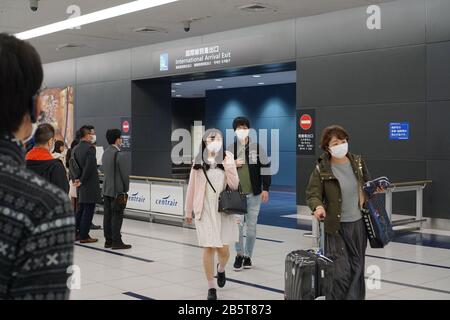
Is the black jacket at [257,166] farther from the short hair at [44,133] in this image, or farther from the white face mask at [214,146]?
the short hair at [44,133]

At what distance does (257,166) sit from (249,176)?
16cm

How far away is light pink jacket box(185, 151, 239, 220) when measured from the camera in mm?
4832

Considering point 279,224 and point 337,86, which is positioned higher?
point 337,86

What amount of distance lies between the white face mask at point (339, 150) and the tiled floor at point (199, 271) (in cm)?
151

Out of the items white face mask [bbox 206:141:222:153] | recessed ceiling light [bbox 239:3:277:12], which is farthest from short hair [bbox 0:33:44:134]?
recessed ceiling light [bbox 239:3:277:12]

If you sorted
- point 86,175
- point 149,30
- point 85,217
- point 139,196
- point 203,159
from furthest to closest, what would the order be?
point 149,30 < point 139,196 < point 85,217 < point 86,175 < point 203,159

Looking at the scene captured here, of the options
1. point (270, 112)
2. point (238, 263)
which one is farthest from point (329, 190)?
point (270, 112)

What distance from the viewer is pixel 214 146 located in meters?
5.02

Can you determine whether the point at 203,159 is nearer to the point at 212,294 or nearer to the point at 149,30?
the point at 212,294

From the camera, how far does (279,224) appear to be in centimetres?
977

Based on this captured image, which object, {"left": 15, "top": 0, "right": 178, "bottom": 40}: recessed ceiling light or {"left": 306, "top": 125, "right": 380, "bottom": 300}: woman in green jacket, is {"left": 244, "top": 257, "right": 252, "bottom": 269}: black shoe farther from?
{"left": 15, "top": 0, "right": 178, "bottom": 40}: recessed ceiling light
